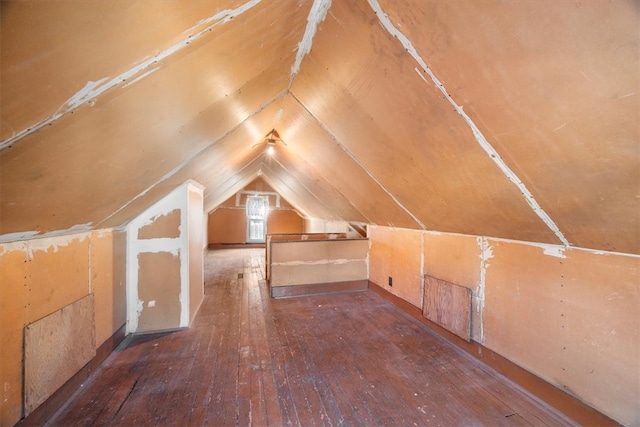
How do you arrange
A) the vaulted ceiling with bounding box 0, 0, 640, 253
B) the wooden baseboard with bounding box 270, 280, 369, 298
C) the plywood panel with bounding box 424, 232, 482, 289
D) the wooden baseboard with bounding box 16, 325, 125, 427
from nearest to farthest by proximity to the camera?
the vaulted ceiling with bounding box 0, 0, 640, 253 < the wooden baseboard with bounding box 16, 325, 125, 427 < the plywood panel with bounding box 424, 232, 482, 289 < the wooden baseboard with bounding box 270, 280, 369, 298

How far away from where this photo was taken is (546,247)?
1.98 metres

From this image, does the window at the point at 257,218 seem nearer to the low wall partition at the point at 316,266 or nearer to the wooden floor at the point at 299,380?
the low wall partition at the point at 316,266

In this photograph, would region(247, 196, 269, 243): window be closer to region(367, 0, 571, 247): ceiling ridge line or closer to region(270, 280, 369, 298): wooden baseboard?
region(270, 280, 369, 298): wooden baseboard

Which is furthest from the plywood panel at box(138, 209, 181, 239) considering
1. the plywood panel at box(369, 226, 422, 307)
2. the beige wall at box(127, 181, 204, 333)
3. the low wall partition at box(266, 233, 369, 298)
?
the plywood panel at box(369, 226, 422, 307)

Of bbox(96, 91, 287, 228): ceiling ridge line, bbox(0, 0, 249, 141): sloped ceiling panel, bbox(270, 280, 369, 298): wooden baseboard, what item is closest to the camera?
bbox(0, 0, 249, 141): sloped ceiling panel

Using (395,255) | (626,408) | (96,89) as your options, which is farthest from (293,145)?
(626,408)

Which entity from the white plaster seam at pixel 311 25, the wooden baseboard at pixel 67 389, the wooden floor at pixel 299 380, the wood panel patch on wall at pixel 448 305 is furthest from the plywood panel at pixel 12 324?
the wood panel patch on wall at pixel 448 305

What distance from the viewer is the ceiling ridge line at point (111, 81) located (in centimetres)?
90

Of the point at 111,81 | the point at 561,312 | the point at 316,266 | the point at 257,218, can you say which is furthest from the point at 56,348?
the point at 257,218

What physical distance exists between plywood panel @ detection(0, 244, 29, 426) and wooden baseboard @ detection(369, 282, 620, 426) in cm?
344

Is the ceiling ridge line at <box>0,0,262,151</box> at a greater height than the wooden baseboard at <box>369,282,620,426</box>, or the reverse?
the ceiling ridge line at <box>0,0,262,151</box>

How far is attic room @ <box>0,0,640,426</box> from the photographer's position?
0.92m

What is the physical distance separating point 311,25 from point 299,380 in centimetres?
261

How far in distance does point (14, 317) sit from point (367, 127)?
8.63ft
